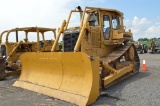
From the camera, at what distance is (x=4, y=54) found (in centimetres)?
1298

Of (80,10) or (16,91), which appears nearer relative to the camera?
(16,91)

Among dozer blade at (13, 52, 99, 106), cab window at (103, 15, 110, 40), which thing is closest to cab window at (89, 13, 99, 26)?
cab window at (103, 15, 110, 40)

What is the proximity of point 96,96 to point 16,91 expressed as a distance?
327 cm

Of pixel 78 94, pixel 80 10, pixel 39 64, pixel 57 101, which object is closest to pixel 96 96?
pixel 78 94

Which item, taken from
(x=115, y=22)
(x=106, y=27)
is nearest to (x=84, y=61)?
(x=106, y=27)

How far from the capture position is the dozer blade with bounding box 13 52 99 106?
6.55 metres

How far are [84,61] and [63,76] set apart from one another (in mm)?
1239

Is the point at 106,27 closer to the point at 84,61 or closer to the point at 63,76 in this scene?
the point at 63,76

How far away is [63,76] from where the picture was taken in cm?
767

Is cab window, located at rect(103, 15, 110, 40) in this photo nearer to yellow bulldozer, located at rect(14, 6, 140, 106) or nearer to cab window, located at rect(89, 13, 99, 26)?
yellow bulldozer, located at rect(14, 6, 140, 106)

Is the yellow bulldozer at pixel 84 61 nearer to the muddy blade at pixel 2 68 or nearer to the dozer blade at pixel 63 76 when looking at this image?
the dozer blade at pixel 63 76

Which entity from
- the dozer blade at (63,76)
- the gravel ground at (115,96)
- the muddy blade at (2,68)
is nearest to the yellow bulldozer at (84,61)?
the dozer blade at (63,76)

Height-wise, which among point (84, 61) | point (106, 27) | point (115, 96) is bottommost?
point (115, 96)

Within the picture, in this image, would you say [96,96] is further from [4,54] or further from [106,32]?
[4,54]
